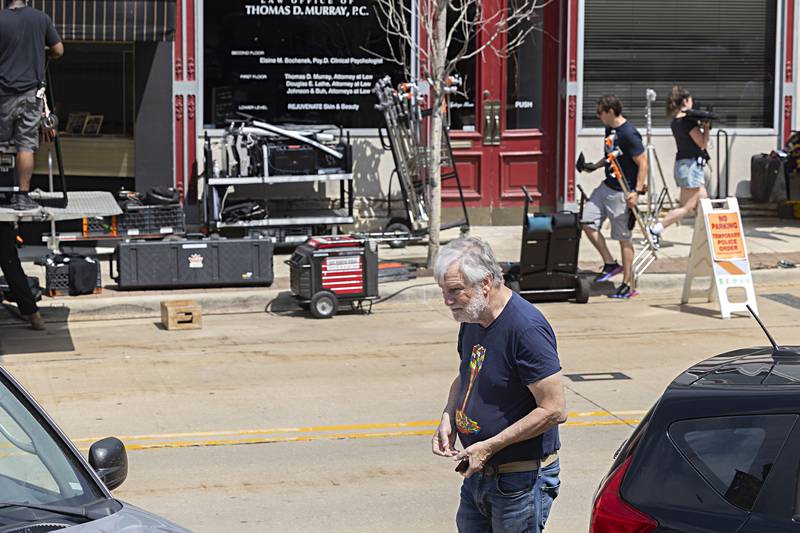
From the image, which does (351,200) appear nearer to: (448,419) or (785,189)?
(785,189)

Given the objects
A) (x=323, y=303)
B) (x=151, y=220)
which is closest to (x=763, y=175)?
(x=323, y=303)

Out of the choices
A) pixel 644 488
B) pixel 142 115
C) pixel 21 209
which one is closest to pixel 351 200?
pixel 142 115

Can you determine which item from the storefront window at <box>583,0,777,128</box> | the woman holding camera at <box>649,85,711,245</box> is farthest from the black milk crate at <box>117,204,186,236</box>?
the storefront window at <box>583,0,777,128</box>

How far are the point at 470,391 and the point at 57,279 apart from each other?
953 cm

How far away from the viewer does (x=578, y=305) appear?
45.8 ft

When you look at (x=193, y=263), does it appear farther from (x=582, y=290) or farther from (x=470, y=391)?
(x=470, y=391)

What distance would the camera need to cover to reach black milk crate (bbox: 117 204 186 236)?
1535 cm

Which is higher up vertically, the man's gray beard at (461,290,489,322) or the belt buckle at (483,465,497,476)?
the man's gray beard at (461,290,489,322)

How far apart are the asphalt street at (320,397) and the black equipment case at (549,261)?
239 millimetres

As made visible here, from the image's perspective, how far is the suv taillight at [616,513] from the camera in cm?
417

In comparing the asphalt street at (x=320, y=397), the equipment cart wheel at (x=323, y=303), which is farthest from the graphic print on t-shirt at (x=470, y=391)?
the equipment cart wheel at (x=323, y=303)

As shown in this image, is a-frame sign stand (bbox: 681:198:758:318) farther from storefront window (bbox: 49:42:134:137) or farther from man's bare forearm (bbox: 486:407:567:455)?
man's bare forearm (bbox: 486:407:567:455)

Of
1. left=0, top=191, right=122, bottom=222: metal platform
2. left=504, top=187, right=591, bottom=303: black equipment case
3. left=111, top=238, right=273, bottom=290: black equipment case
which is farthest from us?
Answer: left=111, top=238, right=273, bottom=290: black equipment case

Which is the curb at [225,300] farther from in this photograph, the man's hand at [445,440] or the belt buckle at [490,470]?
the belt buckle at [490,470]
